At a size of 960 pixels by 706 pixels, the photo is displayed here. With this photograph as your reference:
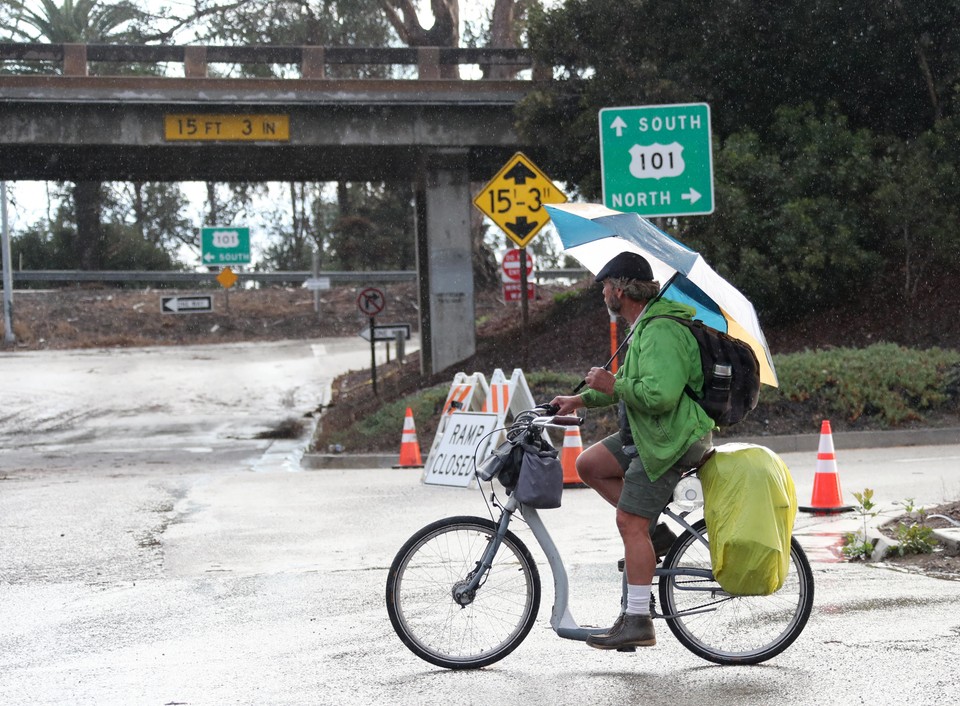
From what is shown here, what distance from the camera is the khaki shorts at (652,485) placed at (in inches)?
215

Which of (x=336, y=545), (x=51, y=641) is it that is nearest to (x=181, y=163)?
(x=336, y=545)

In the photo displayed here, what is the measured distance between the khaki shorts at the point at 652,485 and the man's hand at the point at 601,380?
1.23 feet

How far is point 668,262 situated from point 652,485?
97 centimetres

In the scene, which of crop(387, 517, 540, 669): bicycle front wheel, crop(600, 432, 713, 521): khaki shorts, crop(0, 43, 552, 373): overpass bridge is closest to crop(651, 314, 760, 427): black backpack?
crop(600, 432, 713, 521): khaki shorts

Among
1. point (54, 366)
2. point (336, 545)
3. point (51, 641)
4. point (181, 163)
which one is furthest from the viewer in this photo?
point (54, 366)

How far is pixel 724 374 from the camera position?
5422 mm

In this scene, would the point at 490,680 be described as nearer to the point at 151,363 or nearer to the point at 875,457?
the point at 875,457

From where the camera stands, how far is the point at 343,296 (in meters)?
49.0

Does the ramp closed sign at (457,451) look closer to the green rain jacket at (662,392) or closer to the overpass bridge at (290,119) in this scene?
the green rain jacket at (662,392)

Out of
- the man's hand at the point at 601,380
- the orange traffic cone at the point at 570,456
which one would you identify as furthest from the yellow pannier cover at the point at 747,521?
the orange traffic cone at the point at 570,456

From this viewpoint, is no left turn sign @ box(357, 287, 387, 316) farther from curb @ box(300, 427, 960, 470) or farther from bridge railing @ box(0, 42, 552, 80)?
curb @ box(300, 427, 960, 470)

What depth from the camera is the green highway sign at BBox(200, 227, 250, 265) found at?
48062 millimetres

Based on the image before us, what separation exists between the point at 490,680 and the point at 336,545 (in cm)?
442

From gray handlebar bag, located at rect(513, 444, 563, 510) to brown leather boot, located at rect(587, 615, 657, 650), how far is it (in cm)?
57
